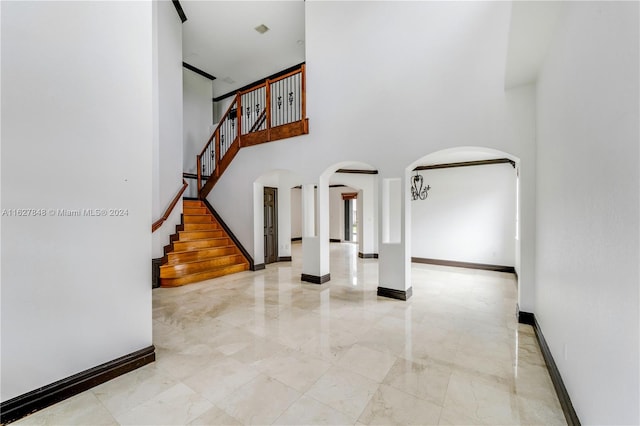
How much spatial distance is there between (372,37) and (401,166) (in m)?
2.26

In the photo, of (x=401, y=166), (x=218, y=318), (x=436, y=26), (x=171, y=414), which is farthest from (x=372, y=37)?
(x=171, y=414)

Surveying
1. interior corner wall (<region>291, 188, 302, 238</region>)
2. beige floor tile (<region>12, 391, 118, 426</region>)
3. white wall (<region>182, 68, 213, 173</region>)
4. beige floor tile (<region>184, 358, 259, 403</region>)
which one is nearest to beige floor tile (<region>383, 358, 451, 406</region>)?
beige floor tile (<region>184, 358, 259, 403</region>)

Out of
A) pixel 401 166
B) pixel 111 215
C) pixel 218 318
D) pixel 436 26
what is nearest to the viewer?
pixel 111 215

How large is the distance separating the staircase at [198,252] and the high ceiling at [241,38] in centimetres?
428

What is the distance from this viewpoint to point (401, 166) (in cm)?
441

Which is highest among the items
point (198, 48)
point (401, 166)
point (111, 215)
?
point (198, 48)

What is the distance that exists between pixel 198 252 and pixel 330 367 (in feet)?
14.8

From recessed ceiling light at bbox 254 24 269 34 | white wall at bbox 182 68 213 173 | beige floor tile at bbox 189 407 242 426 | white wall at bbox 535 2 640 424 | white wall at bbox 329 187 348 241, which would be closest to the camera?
white wall at bbox 535 2 640 424

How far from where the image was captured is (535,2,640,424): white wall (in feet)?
3.96

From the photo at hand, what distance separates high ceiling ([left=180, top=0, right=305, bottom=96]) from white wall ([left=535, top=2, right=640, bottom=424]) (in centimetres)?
589

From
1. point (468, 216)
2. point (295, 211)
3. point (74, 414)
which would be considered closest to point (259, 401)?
point (74, 414)

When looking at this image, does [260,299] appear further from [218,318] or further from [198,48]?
[198,48]

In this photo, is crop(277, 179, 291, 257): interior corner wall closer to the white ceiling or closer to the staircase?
the staircase

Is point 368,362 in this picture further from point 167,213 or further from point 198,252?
point 167,213
